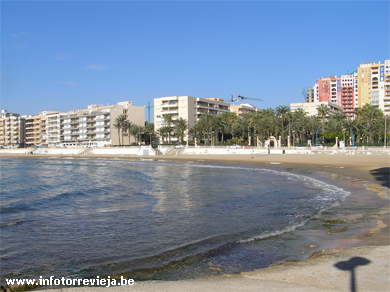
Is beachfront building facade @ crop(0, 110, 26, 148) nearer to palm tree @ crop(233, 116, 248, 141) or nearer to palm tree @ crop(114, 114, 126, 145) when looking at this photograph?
palm tree @ crop(114, 114, 126, 145)

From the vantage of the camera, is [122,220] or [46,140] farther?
[46,140]

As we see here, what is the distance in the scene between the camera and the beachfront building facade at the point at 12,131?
169375 millimetres

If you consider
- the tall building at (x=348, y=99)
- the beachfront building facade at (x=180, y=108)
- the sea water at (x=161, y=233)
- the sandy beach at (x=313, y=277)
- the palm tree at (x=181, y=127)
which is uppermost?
the tall building at (x=348, y=99)

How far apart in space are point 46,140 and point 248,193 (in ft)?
501

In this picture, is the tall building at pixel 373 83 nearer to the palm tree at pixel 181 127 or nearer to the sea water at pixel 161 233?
the palm tree at pixel 181 127

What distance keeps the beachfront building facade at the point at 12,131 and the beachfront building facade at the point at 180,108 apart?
3359 inches

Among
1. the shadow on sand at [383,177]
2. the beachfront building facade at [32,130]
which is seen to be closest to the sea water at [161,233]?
the shadow on sand at [383,177]

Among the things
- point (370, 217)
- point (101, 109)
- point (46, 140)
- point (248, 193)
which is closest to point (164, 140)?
point (101, 109)

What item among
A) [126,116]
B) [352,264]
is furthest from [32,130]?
[352,264]

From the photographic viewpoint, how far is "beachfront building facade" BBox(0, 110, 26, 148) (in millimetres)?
169375

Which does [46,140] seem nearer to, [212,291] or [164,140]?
[164,140]

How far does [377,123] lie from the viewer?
8956cm

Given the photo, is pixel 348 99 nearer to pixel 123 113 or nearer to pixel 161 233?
pixel 123 113

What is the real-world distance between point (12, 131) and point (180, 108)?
4125 inches
